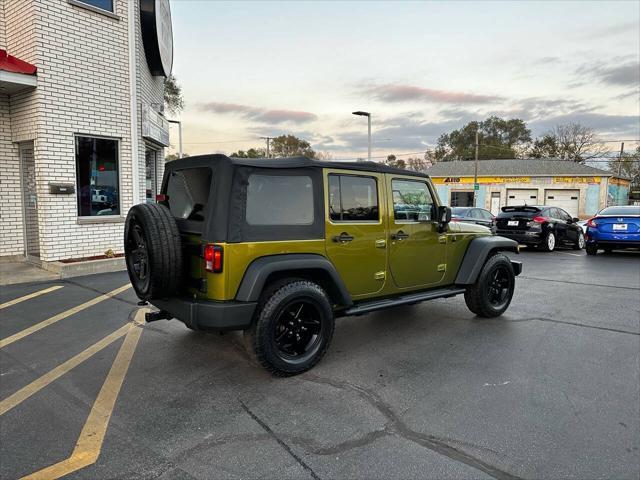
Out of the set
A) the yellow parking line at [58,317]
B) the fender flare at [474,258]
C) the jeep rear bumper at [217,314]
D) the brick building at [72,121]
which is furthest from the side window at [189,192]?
the brick building at [72,121]

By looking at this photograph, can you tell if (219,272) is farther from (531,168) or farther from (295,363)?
(531,168)

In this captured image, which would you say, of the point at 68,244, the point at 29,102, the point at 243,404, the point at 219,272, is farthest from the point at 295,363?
the point at 29,102

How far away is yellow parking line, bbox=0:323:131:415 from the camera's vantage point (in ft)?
11.3

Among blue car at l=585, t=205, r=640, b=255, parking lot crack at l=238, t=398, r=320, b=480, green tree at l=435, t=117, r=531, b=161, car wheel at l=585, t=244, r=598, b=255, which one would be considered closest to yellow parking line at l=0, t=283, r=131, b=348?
parking lot crack at l=238, t=398, r=320, b=480

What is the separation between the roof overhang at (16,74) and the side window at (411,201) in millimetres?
7198

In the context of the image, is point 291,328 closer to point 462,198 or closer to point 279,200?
point 279,200

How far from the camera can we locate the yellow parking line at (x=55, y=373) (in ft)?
11.3

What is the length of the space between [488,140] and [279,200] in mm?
78012

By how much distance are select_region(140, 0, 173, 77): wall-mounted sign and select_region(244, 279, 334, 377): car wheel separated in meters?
8.52

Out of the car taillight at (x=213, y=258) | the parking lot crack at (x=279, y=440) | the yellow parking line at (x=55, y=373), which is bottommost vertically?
the parking lot crack at (x=279, y=440)

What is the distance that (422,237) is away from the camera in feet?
16.9

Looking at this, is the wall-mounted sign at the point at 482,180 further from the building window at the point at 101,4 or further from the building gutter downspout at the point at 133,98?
the building window at the point at 101,4

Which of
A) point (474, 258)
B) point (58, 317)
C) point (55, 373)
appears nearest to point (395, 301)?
point (474, 258)

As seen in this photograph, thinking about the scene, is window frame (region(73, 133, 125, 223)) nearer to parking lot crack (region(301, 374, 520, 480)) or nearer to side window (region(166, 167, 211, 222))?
side window (region(166, 167, 211, 222))
